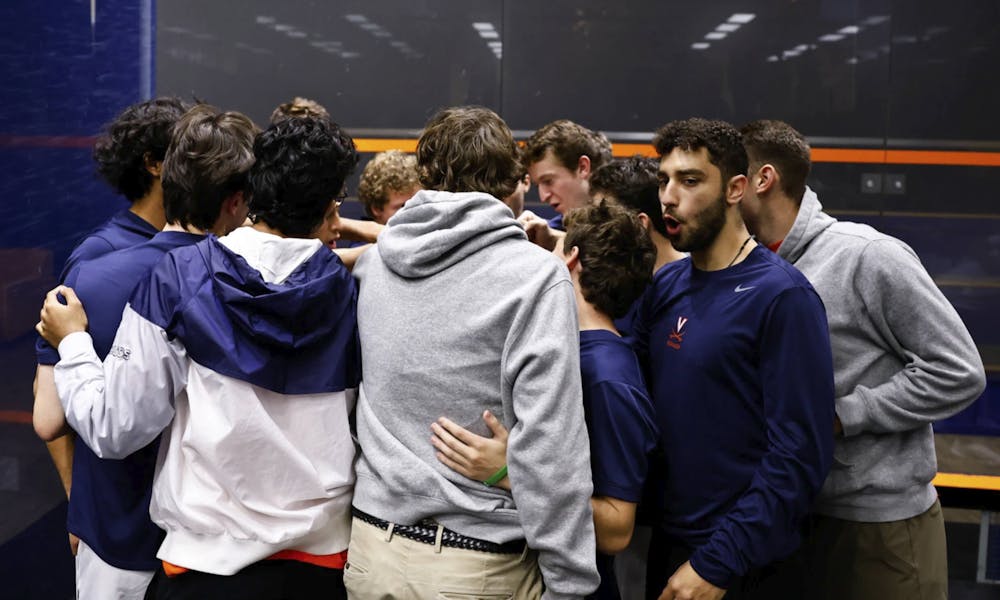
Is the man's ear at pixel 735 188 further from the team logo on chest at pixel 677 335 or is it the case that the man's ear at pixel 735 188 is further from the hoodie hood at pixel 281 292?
the hoodie hood at pixel 281 292

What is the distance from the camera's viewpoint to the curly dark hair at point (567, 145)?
2.85 meters

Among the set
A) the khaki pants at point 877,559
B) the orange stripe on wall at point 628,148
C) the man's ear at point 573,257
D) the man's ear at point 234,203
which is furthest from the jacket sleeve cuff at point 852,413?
the orange stripe on wall at point 628,148

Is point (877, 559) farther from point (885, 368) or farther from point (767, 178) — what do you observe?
point (767, 178)

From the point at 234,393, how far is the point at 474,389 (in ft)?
1.26

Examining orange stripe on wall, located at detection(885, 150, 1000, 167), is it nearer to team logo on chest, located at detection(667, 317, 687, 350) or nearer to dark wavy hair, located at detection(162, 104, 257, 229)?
team logo on chest, located at detection(667, 317, 687, 350)

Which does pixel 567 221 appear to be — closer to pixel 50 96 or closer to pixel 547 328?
pixel 547 328

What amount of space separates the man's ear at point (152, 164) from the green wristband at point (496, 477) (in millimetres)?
1049

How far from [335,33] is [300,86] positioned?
28 centimetres

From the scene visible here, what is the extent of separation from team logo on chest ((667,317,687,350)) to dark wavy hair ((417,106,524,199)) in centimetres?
42

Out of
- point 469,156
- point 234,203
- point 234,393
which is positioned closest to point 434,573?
point 234,393

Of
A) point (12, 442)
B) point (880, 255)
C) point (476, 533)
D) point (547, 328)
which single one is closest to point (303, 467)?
point (476, 533)

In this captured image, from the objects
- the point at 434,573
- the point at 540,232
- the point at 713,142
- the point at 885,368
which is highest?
the point at 713,142

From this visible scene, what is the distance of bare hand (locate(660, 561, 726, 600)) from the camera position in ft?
5.30

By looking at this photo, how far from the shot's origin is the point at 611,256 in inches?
64.4
